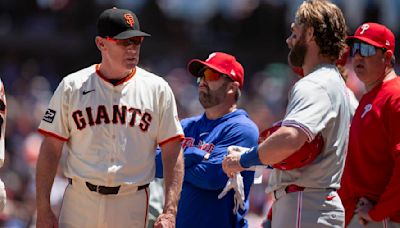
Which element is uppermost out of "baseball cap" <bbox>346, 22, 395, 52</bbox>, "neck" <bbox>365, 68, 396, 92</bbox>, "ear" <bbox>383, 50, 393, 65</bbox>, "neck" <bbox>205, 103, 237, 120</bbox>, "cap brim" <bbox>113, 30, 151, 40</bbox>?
"cap brim" <bbox>113, 30, 151, 40</bbox>

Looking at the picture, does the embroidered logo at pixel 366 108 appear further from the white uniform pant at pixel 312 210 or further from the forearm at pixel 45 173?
the forearm at pixel 45 173

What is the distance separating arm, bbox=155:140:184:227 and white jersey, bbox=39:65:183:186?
7 centimetres

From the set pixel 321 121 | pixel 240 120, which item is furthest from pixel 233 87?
pixel 321 121

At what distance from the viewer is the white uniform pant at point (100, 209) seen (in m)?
5.85

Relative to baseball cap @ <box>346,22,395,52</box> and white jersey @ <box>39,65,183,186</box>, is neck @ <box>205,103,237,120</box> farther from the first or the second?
baseball cap @ <box>346,22,395,52</box>

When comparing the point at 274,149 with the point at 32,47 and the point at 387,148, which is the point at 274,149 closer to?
the point at 387,148

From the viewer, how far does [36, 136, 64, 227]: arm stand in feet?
18.9

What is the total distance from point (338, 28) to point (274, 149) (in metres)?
0.96

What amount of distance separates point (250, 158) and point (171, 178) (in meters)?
0.58

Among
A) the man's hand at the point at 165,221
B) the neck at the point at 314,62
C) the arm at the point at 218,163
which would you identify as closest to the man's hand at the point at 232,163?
the man's hand at the point at 165,221

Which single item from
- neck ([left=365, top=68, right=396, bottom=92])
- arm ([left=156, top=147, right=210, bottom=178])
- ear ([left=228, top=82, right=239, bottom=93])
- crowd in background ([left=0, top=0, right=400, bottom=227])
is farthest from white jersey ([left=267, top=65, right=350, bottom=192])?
crowd in background ([left=0, top=0, right=400, bottom=227])

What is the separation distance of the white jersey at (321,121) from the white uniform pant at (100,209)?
0.91 meters

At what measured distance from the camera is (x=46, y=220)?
5742 mm

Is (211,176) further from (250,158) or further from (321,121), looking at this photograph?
(321,121)
